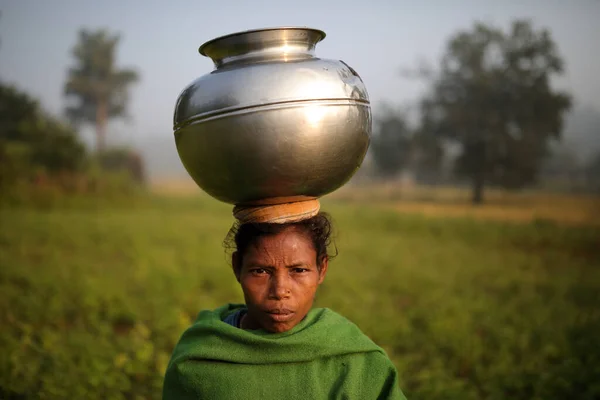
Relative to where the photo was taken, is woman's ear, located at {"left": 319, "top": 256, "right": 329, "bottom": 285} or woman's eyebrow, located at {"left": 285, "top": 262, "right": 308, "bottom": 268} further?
woman's ear, located at {"left": 319, "top": 256, "right": 329, "bottom": 285}

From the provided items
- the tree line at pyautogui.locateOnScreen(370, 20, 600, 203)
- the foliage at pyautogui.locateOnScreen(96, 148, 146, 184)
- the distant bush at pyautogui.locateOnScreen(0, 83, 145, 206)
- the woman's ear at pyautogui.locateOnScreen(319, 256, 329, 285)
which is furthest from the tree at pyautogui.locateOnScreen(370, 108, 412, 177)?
the woman's ear at pyautogui.locateOnScreen(319, 256, 329, 285)

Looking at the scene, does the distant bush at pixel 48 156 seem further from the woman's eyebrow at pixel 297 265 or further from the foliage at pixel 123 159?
the woman's eyebrow at pixel 297 265

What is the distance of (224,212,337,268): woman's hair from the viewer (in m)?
1.74

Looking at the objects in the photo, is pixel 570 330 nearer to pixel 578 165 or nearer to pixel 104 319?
pixel 104 319

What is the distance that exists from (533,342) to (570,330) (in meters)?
0.44

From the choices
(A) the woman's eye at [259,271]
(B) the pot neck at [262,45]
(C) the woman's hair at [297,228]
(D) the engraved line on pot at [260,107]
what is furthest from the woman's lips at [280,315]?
(B) the pot neck at [262,45]

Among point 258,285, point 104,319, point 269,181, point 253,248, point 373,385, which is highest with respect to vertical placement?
point 269,181

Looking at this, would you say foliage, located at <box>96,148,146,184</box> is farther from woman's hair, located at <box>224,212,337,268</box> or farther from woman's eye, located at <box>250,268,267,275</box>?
woman's eye, located at <box>250,268,267,275</box>

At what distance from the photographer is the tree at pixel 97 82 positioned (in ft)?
111

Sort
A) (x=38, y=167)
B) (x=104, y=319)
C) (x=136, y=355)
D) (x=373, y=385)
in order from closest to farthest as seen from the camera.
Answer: (x=373, y=385), (x=136, y=355), (x=104, y=319), (x=38, y=167)

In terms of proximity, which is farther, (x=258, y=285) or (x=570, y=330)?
(x=570, y=330)

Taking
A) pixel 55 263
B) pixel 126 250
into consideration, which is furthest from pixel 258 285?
pixel 126 250

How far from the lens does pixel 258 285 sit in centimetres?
171

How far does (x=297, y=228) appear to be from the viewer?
1.75 meters
